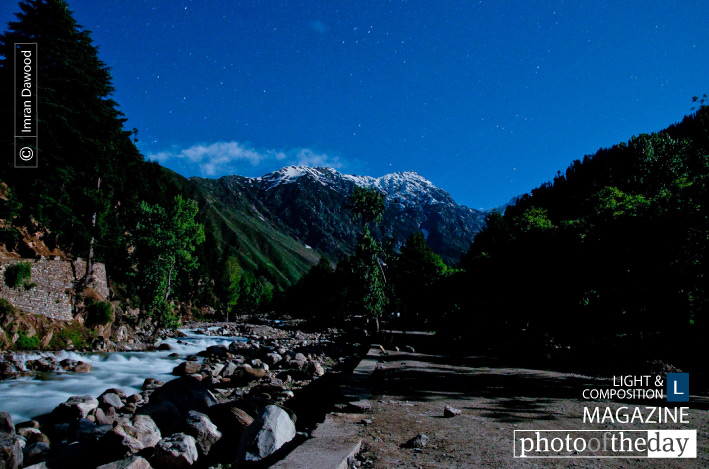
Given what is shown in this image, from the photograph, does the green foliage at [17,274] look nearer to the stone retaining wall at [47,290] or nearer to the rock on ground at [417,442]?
the stone retaining wall at [47,290]

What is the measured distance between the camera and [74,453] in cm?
559

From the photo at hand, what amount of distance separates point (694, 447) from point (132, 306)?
45555 millimetres

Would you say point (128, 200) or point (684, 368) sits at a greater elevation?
point (128, 200)

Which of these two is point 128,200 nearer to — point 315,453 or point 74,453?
point 74,453

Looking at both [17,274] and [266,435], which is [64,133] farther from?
[266,435]

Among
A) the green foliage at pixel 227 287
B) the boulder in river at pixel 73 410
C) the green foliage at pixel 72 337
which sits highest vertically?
the boulder in river at pixel 73 410

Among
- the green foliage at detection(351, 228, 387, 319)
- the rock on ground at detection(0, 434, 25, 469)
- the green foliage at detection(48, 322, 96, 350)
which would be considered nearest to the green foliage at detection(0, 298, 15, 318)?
the green foliage at detection(48, 322, 96, 350)

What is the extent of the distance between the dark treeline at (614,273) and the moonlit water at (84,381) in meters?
21.8

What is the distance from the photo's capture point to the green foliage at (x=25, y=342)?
18.3m

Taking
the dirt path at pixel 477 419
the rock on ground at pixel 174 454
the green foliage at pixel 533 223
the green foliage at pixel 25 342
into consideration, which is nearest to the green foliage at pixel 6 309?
the green foliage at pixel 25 342

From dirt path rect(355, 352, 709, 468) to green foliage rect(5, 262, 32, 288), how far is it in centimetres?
2161

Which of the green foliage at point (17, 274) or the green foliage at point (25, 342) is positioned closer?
the green foliage at point (25, 342)

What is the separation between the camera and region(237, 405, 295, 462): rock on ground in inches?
185

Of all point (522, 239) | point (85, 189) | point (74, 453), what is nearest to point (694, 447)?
point (74, 453)
